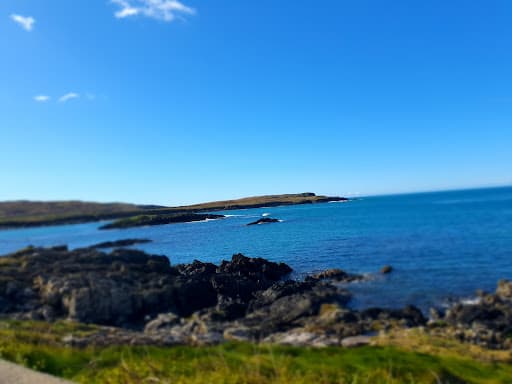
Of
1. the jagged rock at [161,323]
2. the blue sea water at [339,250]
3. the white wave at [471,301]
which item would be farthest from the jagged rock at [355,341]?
the white wave at [471,301]

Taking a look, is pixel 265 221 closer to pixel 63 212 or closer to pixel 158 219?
pixel 158 219

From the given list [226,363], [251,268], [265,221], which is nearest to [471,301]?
[265,221]

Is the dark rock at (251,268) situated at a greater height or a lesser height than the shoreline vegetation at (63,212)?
lesser

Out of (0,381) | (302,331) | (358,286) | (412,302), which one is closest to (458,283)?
(412,302)

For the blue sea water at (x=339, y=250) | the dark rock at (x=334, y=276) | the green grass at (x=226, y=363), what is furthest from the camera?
the dark rock at (x=334, y=276)

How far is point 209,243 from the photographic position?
1034cm

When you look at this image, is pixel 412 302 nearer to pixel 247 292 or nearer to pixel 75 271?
pixel 247 292

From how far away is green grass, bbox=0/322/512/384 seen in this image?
5836 millimetres

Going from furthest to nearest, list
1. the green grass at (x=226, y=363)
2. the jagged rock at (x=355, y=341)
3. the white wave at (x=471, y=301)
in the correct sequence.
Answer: the white wave at (x=471, y=301) < the jagged rock at (x=355, y=341) < the green grass at (x=226, y=363)

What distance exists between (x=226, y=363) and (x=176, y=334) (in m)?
1.60

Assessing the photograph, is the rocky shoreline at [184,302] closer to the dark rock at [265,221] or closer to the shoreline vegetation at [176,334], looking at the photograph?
the shoreline vegetation at [176,334]

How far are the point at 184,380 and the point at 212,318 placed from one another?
2598mm

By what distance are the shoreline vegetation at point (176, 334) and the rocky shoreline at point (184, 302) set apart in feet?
0.08

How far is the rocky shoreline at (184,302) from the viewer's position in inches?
277
